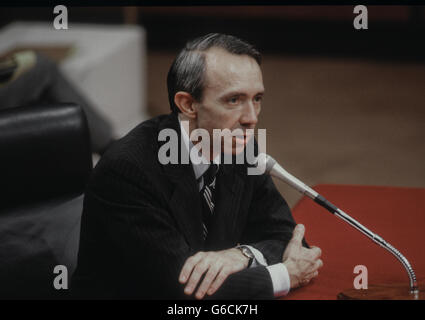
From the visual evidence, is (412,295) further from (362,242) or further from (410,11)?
(410,11)

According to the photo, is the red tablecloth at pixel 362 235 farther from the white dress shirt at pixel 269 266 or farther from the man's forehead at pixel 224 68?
the man's forehead at pixel 224 68

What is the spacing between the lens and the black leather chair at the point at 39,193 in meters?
1.57

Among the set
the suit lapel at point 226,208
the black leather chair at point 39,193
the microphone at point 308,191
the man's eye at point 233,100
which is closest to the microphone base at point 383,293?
the microphone at point 308,191

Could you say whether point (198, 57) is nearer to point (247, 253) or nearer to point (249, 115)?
point (249, 115)

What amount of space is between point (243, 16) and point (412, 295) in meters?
4.46

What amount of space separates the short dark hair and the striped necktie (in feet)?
0.72

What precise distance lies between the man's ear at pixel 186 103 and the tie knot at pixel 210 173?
158 mm

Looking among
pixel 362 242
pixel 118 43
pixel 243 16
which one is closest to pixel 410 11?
pixel 243 16

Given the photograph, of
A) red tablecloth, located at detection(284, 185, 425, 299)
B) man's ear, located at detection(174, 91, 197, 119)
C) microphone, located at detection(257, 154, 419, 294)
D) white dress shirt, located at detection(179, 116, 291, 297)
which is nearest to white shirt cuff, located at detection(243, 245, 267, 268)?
white dress shirt, located at detection(179, 116, 291, 297)

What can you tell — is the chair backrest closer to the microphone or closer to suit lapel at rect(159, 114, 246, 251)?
suit lapel at rect(159, 114, 246, 251)

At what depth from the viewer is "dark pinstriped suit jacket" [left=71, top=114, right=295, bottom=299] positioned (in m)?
1.26

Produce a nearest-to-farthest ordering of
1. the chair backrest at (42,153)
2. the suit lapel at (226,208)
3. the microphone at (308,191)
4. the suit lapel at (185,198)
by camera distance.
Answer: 1. the microphone at (308,191)
2. the suit lapel at (185,198)
3. the suit lapel at (226,208)
4. the chair backrest at (42,153)

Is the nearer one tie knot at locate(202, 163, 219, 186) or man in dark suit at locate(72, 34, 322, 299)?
man in dark suit at locate(72, 34, 322, 299)

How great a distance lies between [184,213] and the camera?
1351 millimetres
